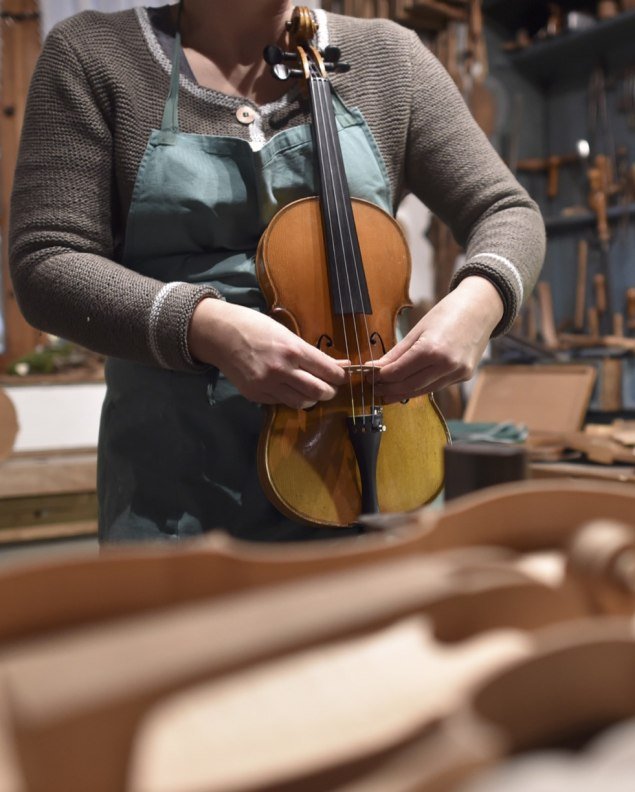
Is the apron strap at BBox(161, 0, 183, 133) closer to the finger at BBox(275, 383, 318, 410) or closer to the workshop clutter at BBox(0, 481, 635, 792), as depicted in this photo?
the finger at BBox(275, 383, 318, 410)

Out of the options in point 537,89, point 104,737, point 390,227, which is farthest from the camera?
point 537,89

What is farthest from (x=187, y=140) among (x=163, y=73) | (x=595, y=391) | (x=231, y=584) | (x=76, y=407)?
(x=595, y=391)

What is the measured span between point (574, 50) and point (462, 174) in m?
2.74

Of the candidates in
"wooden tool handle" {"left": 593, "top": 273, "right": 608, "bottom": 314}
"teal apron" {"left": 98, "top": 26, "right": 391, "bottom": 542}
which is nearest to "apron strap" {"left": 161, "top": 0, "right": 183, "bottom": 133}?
"teal apron" {"left": 98, "top": 26, "right": 391, "bottom": 542}

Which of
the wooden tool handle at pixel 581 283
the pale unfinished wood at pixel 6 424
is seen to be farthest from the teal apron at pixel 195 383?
the wooden tool handle at pixel 581 283

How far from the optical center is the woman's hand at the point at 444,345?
85cm

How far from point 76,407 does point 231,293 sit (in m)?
1.99

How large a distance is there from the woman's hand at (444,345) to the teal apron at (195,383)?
191 mm

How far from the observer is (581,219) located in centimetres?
327

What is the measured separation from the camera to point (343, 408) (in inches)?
36.1

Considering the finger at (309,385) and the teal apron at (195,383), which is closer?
the finger at (309,385)

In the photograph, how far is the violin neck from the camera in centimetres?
96

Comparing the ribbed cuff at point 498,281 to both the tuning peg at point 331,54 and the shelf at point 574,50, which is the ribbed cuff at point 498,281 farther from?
the shelf at point 574,50

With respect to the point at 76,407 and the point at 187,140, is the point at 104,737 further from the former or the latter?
the point at 76,407
